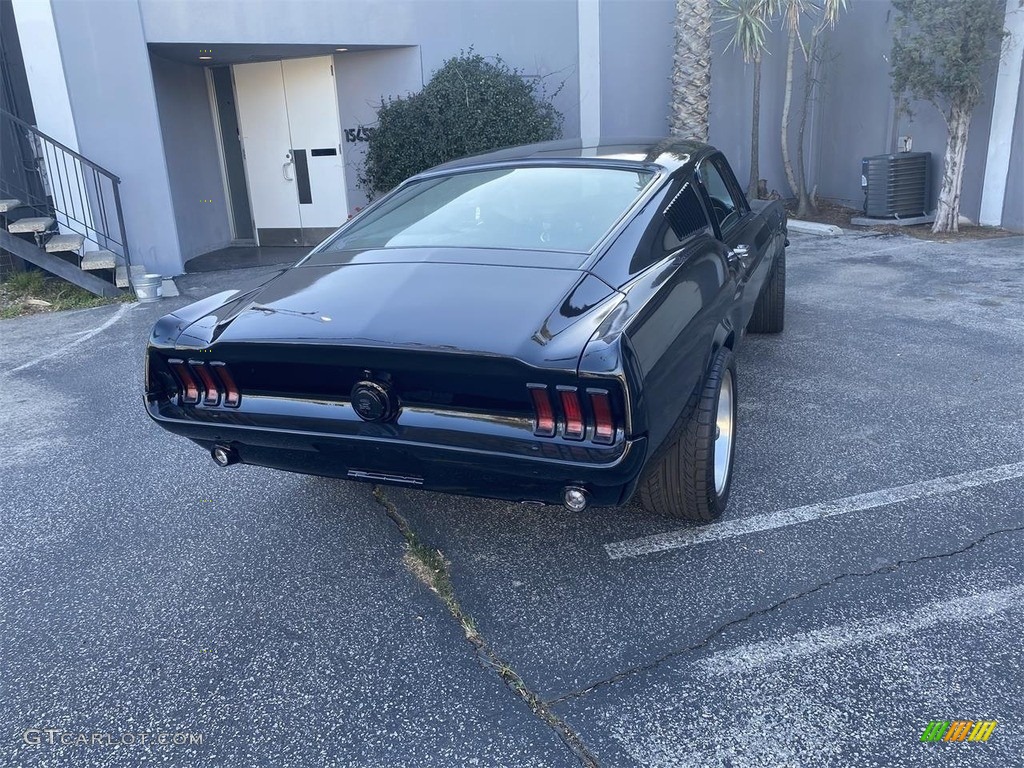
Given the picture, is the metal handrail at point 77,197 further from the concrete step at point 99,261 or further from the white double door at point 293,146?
the white double door at point 293,146

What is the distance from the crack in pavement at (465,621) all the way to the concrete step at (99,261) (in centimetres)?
571

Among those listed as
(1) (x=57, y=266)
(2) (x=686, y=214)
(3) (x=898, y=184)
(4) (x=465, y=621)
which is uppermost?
(2) (x=686, y=214)

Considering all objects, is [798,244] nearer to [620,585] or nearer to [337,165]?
[337,165]

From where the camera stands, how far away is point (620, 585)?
2926 mm

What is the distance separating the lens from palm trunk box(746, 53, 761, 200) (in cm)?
1135

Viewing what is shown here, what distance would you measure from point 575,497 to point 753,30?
1032 centimetres

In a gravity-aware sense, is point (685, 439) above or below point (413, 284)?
below

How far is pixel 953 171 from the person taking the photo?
31.5 feet

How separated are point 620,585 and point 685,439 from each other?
0.58m

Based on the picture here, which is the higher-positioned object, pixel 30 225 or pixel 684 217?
pixel 684 217

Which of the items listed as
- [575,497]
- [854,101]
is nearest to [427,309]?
[575,497]

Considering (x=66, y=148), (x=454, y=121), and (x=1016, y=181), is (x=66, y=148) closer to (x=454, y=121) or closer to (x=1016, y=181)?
(x=454, y=121)

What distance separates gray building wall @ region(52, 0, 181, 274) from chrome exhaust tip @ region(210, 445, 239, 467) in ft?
22.0

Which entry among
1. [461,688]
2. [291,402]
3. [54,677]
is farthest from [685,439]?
[54,677]
